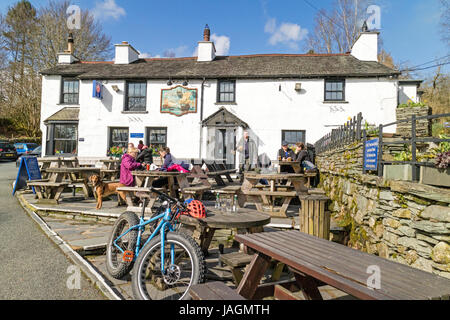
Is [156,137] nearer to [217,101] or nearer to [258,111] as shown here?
[217,101]

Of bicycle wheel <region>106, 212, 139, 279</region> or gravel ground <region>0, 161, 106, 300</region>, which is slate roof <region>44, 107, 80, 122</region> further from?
bicycle wheel <region>106, 212, 139, 279</region>

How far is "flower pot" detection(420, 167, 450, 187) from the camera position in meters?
2.88

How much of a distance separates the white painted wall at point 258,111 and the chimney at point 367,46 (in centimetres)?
209

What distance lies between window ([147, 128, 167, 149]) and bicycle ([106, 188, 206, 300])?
12604mm

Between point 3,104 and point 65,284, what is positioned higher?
point 3,104

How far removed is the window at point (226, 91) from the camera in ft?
51.5

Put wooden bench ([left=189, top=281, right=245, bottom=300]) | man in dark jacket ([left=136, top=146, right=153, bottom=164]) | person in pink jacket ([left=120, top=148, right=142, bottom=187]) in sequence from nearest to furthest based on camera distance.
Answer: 1. wooden bench ([left=189, top=281, right=245, bottom=300])
2. person in pink jacket ([left=120, top=148, right=142, bottom=187])
3. man in dark jacket ([left=136, top=146, right=153, bottom=164])

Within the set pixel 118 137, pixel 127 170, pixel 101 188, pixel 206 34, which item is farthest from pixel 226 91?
pixel 101 188

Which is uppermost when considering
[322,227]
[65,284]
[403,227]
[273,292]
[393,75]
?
[393,75]

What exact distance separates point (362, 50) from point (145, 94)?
12316 mm

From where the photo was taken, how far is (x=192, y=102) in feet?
51.4

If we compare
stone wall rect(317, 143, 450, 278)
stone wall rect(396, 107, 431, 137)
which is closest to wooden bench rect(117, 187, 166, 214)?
stone wall rect(317, 143, 450, 278)
